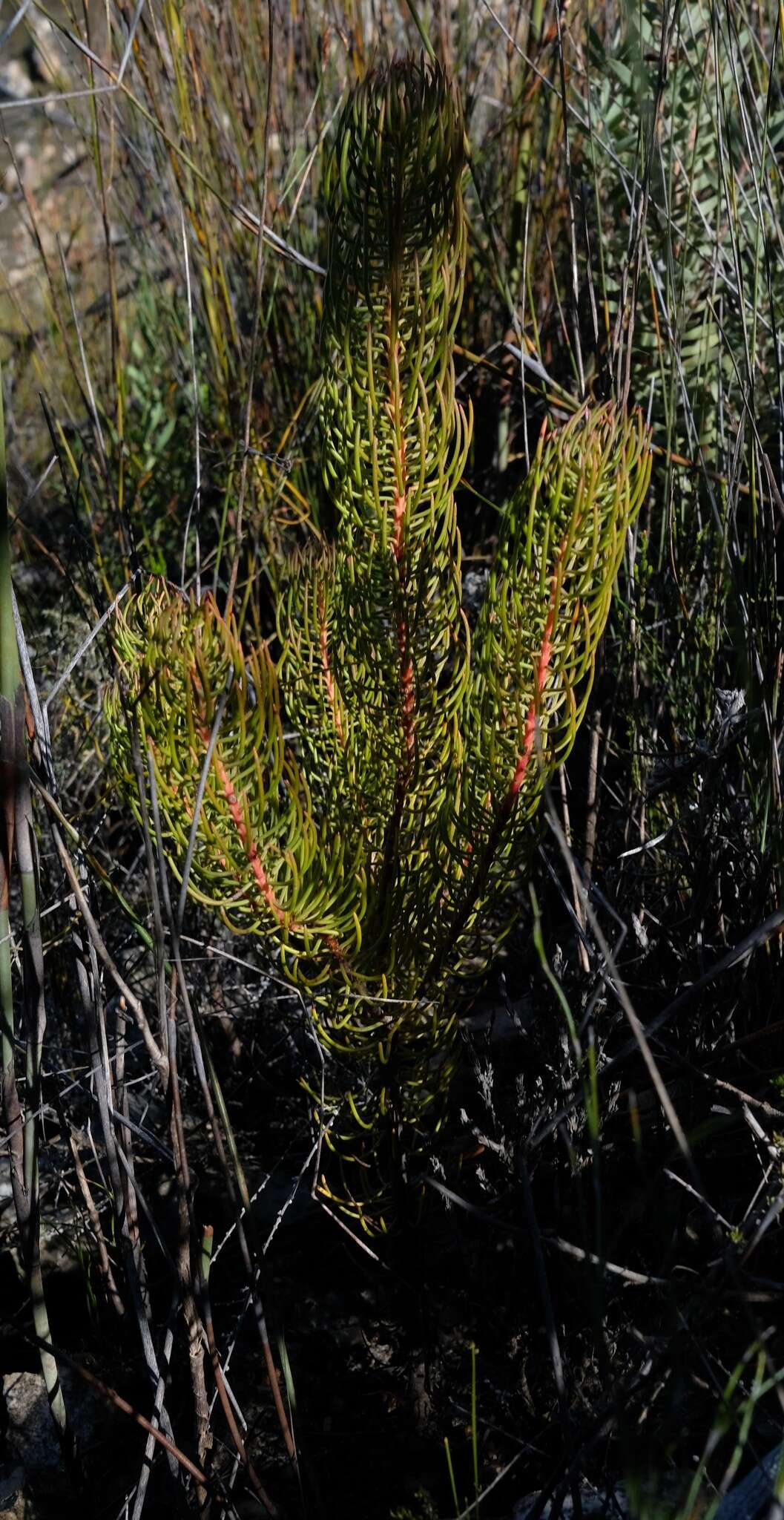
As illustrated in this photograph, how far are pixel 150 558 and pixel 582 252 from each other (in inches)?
35.7

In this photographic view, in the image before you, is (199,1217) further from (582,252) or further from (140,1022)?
(582,252)

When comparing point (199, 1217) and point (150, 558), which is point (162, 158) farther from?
point (199, 1217)

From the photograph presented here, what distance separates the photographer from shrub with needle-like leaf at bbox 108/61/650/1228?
818mm

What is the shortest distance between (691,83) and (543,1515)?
5.77ft

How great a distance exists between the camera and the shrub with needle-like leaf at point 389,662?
0.82 meters

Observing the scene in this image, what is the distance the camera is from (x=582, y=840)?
141 cm

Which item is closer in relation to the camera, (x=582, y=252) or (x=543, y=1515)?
(x=543, y=1515)

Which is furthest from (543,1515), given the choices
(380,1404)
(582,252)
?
(582,252)

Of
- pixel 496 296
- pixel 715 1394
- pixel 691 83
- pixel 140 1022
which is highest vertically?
pixel 691 83

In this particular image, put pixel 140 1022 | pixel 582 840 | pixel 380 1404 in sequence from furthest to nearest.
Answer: pixel 582 840 → pixel 380 1404 → pixel 140 1022

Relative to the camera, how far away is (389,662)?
3.16 feet

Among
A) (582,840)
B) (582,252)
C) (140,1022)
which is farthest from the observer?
(582,252)

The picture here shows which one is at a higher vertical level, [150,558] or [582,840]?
[150,558]

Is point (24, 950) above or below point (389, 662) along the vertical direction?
below
